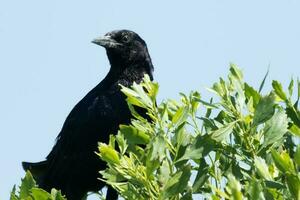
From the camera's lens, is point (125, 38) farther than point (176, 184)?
Yes

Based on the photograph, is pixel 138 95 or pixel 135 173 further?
pixel 138 95

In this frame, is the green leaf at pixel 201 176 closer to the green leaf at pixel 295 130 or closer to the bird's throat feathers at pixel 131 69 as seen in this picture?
the green leaf at pixel 295 130

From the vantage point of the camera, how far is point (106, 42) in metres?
8.24

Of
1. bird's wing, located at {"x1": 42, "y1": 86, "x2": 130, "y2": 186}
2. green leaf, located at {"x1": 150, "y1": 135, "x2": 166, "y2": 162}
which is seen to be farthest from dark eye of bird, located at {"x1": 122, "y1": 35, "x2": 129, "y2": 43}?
green leaf, located at {"x1": 150, "y1": 135, "x2": 166, "y2": 162}

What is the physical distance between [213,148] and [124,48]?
5218 millimetres

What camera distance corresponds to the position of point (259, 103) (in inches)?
124

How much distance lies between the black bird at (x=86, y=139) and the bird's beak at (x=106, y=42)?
11.1 inches

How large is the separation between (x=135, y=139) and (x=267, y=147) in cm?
48

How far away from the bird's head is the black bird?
0.10 metres

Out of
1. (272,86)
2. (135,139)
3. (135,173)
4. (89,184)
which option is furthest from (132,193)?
(89,184)

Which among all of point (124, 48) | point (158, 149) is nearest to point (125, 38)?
point (124, 48)

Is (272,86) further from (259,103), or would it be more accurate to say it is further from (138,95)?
(138,95)

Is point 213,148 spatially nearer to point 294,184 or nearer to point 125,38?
point 294,184

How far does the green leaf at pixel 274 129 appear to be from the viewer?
3070 mm
